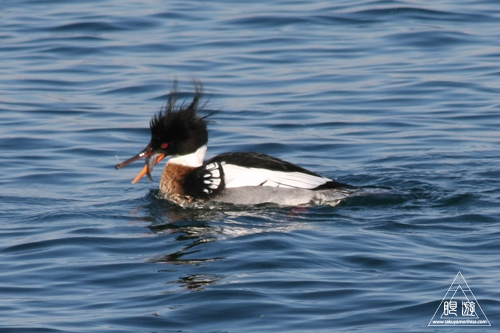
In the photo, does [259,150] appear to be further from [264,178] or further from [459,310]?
[459,310]

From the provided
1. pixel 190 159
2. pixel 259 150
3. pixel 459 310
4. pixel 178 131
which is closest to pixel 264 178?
pixel 190 159

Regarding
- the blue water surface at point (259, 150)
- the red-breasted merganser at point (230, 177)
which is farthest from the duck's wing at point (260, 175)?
the blue water surface at point (259, 150)

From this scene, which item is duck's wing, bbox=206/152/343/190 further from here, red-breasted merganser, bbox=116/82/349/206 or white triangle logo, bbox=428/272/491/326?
white triangle logo, bbox=428/272/491/326

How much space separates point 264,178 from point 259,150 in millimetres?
2411

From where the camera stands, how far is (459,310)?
7383 mm

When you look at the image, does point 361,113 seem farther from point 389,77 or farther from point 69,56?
point 69,56

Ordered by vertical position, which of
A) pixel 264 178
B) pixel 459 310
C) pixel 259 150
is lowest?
pixel 259 150

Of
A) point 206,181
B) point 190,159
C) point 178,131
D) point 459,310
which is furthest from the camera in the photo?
point 190,159

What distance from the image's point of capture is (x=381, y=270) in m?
8.30

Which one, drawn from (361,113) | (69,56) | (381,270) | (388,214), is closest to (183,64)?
(69,56)

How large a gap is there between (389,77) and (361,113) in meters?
1.77

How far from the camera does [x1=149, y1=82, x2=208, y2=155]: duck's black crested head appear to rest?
10.8 meters

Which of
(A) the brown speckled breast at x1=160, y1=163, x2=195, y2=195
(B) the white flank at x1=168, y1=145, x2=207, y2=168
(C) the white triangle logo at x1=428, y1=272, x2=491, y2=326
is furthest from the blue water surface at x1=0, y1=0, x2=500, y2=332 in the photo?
(B) the white flank at x1=168, y1=145, x2=207, y2=168

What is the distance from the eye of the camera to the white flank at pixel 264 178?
1054 cm
